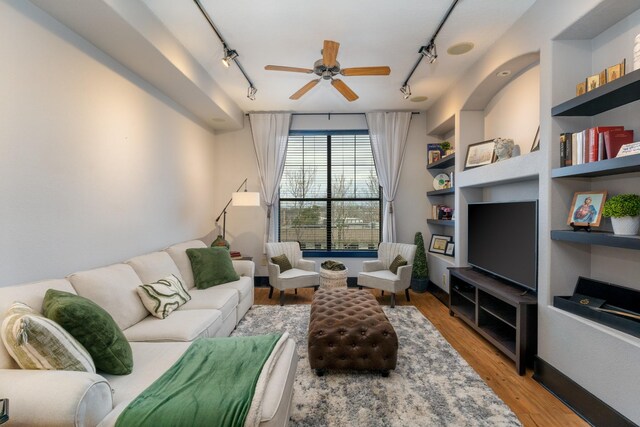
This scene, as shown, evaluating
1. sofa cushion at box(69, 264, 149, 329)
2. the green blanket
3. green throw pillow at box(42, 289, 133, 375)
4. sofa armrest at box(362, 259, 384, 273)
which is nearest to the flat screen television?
sofa armrest at box(362, 259, 384, 273)

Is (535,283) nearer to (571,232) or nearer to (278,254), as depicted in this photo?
(571,232)

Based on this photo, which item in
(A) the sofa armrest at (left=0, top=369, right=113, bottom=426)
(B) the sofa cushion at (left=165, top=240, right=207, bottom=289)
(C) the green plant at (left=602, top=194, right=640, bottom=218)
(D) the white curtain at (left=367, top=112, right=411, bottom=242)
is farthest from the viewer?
(D) the white curtain at (left=367, top=112, right=411, bottom=242)

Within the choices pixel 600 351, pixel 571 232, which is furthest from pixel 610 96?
pixel 600 351

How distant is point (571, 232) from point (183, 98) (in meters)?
4.14

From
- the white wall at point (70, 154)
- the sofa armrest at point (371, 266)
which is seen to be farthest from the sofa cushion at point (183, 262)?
the sofa armrest at point (371, 266)

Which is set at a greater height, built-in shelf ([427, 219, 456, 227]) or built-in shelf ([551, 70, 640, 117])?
built-in shelf ([551, 70, 640, 117])

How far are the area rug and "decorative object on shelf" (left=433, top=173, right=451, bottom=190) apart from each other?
94.8 inches

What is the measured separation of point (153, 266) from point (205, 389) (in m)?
1.74

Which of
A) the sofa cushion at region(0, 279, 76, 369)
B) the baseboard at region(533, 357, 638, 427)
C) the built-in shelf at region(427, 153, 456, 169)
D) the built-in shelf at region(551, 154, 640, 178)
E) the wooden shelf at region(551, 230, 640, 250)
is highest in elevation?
the built-in shelf at region(427, 153, 456, 169)

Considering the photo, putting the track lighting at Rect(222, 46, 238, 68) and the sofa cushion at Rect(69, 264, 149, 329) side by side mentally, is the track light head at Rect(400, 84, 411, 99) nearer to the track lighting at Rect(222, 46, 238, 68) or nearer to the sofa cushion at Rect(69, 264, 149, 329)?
the track lighting at Rect(222, 46, 238, 68)

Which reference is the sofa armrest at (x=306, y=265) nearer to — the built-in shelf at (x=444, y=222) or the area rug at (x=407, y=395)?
the area rug at (x=407, y=395)

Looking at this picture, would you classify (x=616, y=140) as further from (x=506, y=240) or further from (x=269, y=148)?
(x=269, y=148)

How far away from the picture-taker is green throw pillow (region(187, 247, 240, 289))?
10.4 ft

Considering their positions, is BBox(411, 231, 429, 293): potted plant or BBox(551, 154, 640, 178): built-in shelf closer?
BBox(551, 154, 640, 178): built-in shelf
